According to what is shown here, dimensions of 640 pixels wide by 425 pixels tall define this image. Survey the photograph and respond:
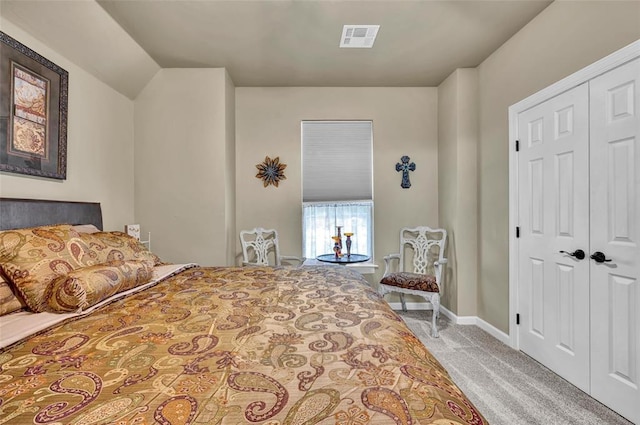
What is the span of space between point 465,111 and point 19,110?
401 cm

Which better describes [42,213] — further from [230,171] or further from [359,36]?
[359,36]

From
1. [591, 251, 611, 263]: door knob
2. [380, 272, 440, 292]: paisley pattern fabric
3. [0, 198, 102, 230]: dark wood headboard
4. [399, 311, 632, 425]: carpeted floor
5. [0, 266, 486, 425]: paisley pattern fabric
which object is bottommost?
[399, 311, 632, 425]: carpeted floor

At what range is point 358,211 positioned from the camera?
3.98 m

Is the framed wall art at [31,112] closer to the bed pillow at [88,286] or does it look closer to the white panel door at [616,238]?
the bed pillow at [88,286]

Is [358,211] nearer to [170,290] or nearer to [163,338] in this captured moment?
[170,290]

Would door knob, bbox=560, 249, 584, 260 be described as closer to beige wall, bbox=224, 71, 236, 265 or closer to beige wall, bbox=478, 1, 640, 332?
beige wall, bbox=478, 1, 640, 332

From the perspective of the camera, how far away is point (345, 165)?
3963 mm

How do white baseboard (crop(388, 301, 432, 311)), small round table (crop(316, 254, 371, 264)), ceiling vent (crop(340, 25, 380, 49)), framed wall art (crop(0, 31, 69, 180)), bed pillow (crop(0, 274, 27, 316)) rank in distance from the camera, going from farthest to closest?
1. white baseboard (crop(388, 301, 432, 311))
2. small round table (crop(316, 254, 371, 264))
3. ceiling vent (crop(340, 25, 380, 49))
4. framed wall art (crop(0, 31, 69, 180))
5. bed pillow (crop(0, 274, 27, 316))

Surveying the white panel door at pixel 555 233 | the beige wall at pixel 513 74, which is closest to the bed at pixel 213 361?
the white panel door at pixel 555 233

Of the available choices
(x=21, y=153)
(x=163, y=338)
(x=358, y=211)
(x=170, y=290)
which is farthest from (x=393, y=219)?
(x=21, y=153)

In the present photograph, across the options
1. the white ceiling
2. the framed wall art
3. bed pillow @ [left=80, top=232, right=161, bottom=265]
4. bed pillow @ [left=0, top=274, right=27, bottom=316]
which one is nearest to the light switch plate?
the framed wall art

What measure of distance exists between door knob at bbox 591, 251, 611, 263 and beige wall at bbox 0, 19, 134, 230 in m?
3.91

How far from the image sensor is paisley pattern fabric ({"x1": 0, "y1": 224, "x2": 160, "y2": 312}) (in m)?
1.31

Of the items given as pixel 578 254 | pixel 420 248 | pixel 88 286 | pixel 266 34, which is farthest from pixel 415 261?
pixel 88 286
